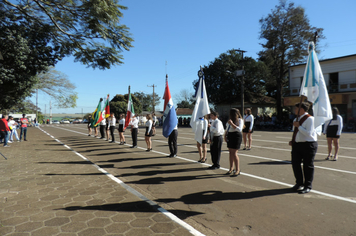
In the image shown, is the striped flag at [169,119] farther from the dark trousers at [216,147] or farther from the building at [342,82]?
the building at [342,82]

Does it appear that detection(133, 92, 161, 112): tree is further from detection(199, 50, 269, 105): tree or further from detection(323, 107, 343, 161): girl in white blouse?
detection(323, 107, 343, 161): girl in white blouse

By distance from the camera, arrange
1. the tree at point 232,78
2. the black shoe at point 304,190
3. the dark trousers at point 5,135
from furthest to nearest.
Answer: the tree at point 232,78 < the dark trousers at point 5,135 < the black shoe at point 304,190

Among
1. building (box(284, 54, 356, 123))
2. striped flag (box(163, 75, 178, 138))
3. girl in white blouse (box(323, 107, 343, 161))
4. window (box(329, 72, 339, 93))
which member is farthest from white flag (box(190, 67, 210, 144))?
window (box(329, 72, 339, 93))

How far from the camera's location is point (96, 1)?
301 inches

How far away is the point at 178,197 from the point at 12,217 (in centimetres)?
287

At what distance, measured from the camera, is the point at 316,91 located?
4840 mm

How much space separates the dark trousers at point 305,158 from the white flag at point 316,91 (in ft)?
1.41

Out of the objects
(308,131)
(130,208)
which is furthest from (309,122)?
(130,208)

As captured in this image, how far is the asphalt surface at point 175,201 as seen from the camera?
343 cm

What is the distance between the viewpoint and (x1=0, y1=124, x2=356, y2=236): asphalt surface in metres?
3.43

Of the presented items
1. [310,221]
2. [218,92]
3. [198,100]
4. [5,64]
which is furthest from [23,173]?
[218,92]

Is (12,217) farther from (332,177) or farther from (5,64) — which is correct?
(5,64)

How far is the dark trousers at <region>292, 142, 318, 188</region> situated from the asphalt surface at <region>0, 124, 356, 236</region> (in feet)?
1.02

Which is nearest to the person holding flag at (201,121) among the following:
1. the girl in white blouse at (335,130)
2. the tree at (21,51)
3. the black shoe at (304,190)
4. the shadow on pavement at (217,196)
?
the shadow on pavement at (217,196)
